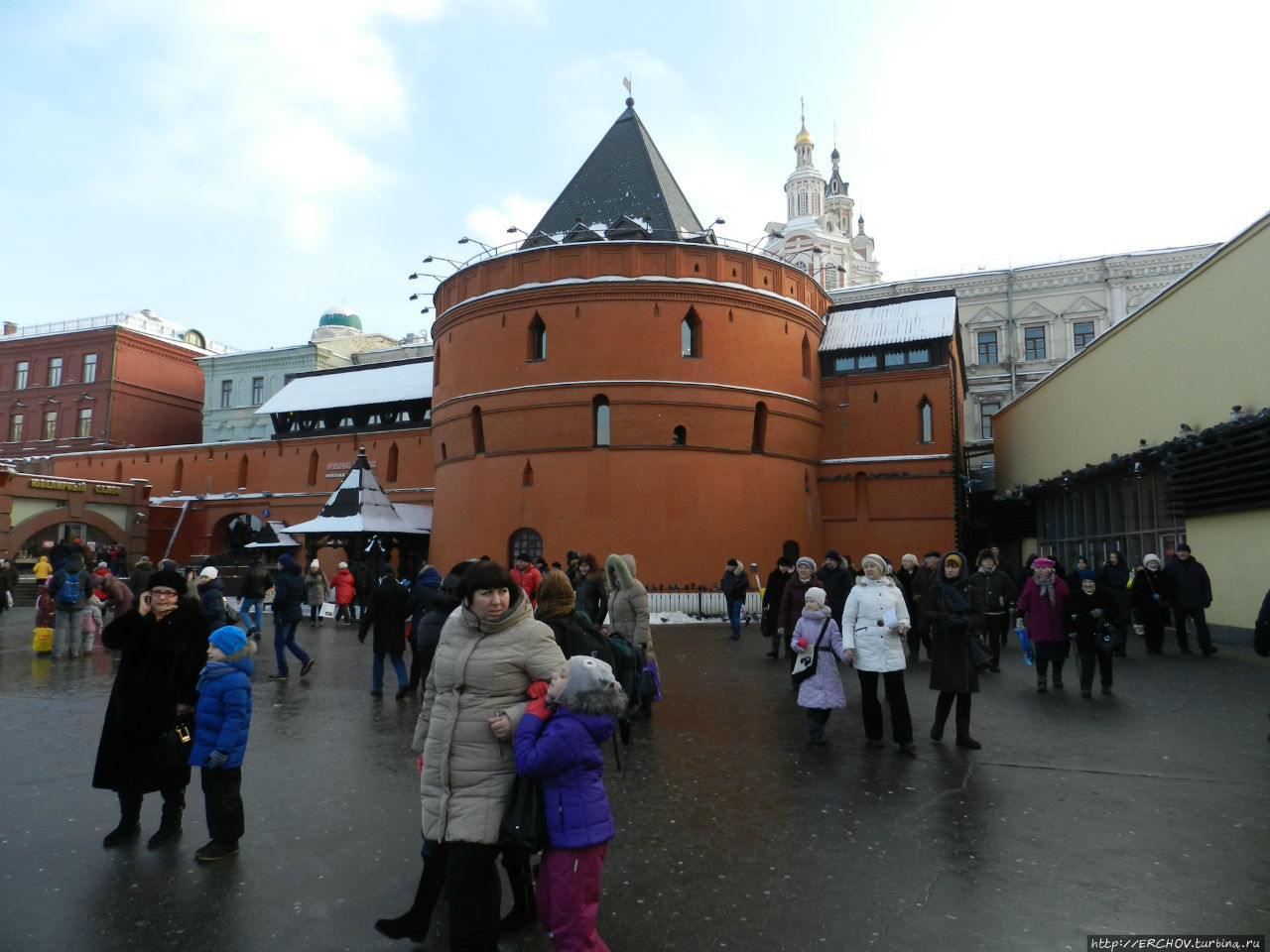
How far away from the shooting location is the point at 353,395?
36312 mm

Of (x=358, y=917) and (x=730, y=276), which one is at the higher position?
(x=730, y=276)

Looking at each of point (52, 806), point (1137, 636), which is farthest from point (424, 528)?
point (52, 806)

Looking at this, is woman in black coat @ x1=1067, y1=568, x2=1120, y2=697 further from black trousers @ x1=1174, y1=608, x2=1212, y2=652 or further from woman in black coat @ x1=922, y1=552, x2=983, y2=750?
black trousers @ x1=1174, y1=608, x2=1212, y2=652

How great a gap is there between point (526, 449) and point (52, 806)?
63.0 feet

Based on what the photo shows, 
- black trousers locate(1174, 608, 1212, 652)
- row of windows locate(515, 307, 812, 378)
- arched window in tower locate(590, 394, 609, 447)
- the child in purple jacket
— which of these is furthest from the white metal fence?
the child in purple jacket

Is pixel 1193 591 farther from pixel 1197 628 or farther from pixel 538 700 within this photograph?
pixel 538 700

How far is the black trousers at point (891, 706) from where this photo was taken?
283 inches

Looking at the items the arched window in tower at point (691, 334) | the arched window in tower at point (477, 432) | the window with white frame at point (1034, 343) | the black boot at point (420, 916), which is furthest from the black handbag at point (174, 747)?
the window with white frame at point (1034, 343)

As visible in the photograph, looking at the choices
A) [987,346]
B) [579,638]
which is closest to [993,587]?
[579,638]

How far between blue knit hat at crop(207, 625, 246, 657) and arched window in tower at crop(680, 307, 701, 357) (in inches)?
813

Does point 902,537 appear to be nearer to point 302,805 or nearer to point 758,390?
point 758,390

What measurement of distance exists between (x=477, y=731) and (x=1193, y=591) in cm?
1310

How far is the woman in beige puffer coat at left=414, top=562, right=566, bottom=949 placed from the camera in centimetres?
340

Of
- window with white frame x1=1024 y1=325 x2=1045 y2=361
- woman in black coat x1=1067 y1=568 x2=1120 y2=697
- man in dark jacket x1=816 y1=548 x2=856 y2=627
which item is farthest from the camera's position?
window with white frame x1=1024 y1=325 x2=1045 y2=361
